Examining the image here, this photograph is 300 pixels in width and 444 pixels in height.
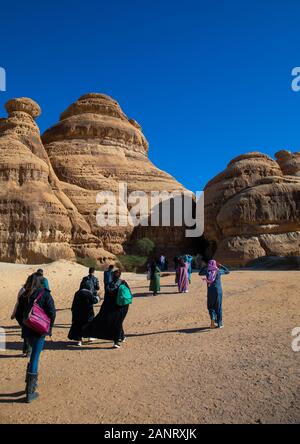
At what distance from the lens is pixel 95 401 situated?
388cm

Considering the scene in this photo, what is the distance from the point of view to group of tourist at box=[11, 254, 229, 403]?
418 cm

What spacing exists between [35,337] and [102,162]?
3803 centimetres

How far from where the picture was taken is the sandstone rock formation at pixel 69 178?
80.7 feet

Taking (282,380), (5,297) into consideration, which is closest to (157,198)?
(5,297)

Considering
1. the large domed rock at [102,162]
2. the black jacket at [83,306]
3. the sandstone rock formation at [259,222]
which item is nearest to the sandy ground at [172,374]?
the black jacket at [83,306]

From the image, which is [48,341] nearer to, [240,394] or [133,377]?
[133,377]

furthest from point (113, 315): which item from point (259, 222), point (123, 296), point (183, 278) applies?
point (259, 222)

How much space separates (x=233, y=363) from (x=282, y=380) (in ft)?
2.70

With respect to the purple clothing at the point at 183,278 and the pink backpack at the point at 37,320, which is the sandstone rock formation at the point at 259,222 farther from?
the pink backpack at the point at 37,320

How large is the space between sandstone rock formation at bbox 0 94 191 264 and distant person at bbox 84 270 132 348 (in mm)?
18923

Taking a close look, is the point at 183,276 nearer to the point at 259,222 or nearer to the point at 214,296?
the point at 214,296

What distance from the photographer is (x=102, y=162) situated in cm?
4097

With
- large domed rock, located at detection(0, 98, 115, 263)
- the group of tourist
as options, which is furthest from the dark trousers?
large domed rock, located at detection(0, 98, 115, 263)

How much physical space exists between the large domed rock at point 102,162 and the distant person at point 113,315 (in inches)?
1001
